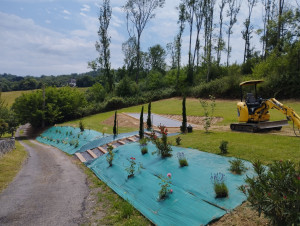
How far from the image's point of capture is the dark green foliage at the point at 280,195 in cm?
338

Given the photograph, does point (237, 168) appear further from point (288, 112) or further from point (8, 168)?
A: point (8, 168)

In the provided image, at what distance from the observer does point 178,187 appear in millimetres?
6371

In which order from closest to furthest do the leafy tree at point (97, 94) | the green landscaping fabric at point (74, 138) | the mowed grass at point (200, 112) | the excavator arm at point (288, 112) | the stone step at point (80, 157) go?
the excavator arm at point (288, 112) < the stone step at point (80, 157) < the green landscaping fabric at point (74, 138) < the mowed grass at point (200, 112) < the leafy tree at point (97, 94)

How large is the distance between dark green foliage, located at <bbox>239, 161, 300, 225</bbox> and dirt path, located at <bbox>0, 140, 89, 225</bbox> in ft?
15.2

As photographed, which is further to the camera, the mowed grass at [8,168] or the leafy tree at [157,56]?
the leafy tree at [157,56]

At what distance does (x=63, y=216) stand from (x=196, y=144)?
6.83 meters

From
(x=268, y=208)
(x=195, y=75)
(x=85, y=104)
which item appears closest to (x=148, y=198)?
(x=268, y=208)

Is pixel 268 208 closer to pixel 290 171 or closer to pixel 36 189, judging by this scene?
pixel 290 171

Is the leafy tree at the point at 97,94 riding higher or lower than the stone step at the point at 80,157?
higher

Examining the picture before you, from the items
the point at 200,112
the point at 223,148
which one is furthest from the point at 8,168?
the point at 200,112

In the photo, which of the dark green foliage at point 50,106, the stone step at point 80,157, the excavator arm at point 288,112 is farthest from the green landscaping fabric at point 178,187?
the dark green foliage at point 50,106

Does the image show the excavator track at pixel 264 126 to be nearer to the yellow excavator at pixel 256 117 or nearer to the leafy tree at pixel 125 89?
the yellow excavator at pixel 256 117

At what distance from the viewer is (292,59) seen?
27.1 m

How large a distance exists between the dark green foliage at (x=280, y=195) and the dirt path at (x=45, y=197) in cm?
463
